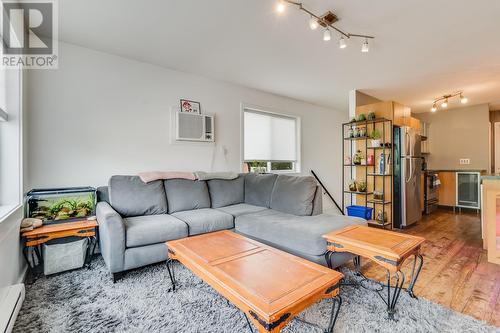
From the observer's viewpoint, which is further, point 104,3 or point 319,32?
point 319,32

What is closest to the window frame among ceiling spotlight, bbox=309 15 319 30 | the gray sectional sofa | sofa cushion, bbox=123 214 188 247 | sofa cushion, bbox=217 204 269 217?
the gray sectional sofa

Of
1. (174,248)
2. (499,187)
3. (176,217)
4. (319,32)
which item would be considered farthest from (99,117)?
(499,187)

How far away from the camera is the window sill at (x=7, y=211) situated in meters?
1.74

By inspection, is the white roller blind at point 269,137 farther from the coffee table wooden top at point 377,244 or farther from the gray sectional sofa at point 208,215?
the coffee table wooden top at point 377,244

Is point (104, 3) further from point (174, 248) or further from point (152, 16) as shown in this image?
point (174, 248)

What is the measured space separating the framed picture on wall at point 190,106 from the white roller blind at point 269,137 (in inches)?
38.8

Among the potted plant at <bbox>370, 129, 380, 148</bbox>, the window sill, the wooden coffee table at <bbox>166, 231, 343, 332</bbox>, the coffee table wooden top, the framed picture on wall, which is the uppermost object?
the framed picture on wall

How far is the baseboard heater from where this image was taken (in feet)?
4.75

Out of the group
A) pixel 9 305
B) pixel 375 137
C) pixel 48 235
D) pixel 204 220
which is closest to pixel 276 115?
pixel 375 137

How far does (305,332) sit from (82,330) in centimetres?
141

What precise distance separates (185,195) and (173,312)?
5.33ft

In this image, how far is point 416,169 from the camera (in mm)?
4574

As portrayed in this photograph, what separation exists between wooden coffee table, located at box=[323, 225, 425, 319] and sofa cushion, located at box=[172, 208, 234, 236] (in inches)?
48.9

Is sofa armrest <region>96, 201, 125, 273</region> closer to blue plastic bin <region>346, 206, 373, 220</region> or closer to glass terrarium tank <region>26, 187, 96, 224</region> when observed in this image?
glass terrarium tank <region>26, 187, 96, 224</region>
